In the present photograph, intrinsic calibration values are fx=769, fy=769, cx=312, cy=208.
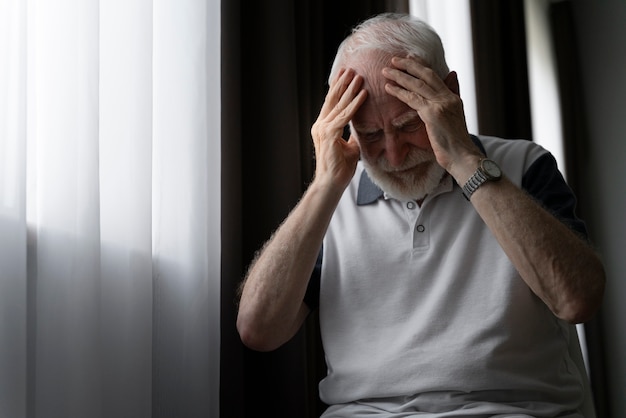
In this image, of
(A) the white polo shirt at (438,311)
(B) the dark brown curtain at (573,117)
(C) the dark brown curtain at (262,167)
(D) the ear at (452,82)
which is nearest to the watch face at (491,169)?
(A) the white polo shirt at (438,311)

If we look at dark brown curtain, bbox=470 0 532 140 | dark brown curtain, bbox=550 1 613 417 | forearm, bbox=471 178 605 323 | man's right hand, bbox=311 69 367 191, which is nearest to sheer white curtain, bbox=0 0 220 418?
man's right hand, bbox=311 69 367 191

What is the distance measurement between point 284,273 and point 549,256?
511mm

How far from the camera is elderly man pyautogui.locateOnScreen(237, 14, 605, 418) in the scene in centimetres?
144

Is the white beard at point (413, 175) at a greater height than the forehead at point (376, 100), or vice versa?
the forehead at point (376, 100)

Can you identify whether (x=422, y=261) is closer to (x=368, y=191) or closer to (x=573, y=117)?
(x=368, y=191)

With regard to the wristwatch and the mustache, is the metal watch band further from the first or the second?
the mustache

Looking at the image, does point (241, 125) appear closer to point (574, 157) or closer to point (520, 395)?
point (520, 395)

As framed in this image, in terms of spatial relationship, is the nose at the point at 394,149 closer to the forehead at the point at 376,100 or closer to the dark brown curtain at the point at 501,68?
the forehead at the point at 376,100

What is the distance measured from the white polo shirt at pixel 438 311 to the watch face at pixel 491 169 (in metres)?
0.15

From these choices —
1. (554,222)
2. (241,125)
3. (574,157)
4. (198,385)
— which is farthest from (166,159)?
(574,157)

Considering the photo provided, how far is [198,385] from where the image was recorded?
62.7 inches

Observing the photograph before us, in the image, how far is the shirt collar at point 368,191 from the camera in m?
1.69

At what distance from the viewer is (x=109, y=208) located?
142 cm

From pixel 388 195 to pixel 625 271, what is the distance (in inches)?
90.3
